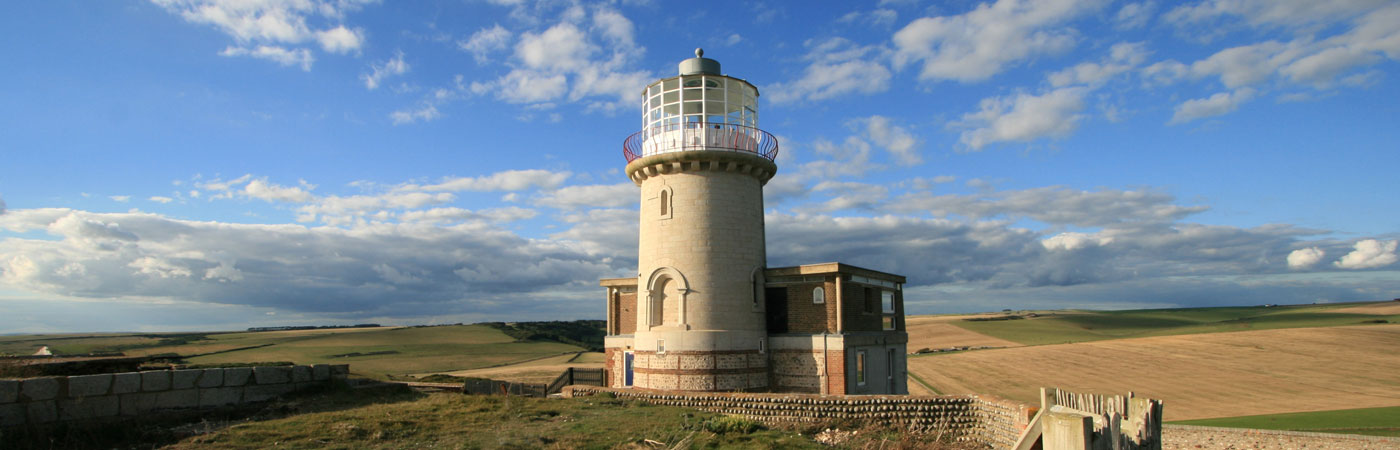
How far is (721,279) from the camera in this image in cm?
2064

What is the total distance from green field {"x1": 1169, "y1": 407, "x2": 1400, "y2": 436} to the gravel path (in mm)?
2356

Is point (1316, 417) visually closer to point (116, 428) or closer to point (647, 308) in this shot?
point (647, 308)

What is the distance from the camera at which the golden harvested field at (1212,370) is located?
1452 inches

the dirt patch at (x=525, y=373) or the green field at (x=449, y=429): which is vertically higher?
the green field at (x=449, y=429)

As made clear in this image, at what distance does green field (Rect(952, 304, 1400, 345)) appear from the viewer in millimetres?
89688

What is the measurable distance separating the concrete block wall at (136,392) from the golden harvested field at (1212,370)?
35.5 m

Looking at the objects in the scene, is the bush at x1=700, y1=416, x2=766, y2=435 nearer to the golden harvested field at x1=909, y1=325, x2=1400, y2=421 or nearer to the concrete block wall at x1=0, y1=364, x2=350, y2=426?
the concrete block wall at x1=0, y1=364, x2=350, y2=426

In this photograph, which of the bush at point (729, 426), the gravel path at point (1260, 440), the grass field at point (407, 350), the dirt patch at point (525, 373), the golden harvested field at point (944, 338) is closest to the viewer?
the bush at point (729, 426)

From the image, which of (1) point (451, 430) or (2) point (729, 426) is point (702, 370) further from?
(1) point (451, 430)

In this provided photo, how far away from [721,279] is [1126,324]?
112026mm

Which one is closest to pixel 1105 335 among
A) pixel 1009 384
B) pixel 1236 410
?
pixel 1009 384

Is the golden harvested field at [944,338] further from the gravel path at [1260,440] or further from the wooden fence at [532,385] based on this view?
the wooden fence at [532,385]

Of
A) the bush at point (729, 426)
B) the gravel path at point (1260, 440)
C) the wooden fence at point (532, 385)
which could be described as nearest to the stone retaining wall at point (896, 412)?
the bush at point (729, 426)

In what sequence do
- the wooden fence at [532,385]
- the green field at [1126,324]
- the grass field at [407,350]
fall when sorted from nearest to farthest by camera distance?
the wooden fence at [532,385], the grass field at [407,350], the green field at [1126,324]
